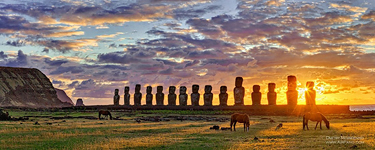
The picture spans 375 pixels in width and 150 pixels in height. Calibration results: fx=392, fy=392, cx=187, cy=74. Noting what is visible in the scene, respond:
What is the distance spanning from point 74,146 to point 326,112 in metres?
54.1

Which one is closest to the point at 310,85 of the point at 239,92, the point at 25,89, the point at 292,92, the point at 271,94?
the point at 292,92

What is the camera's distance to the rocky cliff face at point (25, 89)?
5666 inches

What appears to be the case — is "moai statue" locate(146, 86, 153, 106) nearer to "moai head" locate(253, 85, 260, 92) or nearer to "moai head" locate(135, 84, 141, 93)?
"moai head" locate(135, 84, 141, 93)

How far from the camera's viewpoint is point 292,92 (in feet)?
240

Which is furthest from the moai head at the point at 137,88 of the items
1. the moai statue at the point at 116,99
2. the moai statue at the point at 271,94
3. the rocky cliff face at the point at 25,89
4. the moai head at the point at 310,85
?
the rocky cliff face at the point at 25,89

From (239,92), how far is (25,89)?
106387 millimetres

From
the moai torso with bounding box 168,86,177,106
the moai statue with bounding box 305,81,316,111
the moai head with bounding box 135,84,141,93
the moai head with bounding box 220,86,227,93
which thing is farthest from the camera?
the moai head with bounding box 135,84,141,93

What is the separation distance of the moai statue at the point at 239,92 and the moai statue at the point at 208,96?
7001mm

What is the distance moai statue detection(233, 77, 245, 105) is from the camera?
78125 millimetres

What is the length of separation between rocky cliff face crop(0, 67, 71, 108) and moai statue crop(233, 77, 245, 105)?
295 feet

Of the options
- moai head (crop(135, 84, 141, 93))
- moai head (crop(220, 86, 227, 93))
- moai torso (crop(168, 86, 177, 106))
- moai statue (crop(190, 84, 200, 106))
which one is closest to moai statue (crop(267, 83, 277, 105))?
moai head (crop(220, 86, 227, 93))

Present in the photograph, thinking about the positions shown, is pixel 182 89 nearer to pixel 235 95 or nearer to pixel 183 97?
pixel 183 97

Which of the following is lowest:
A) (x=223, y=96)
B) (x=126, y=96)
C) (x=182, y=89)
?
(x=223, y=96)

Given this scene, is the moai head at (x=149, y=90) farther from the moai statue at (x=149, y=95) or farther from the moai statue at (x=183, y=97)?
the moai statue at (x=183, y=97)
